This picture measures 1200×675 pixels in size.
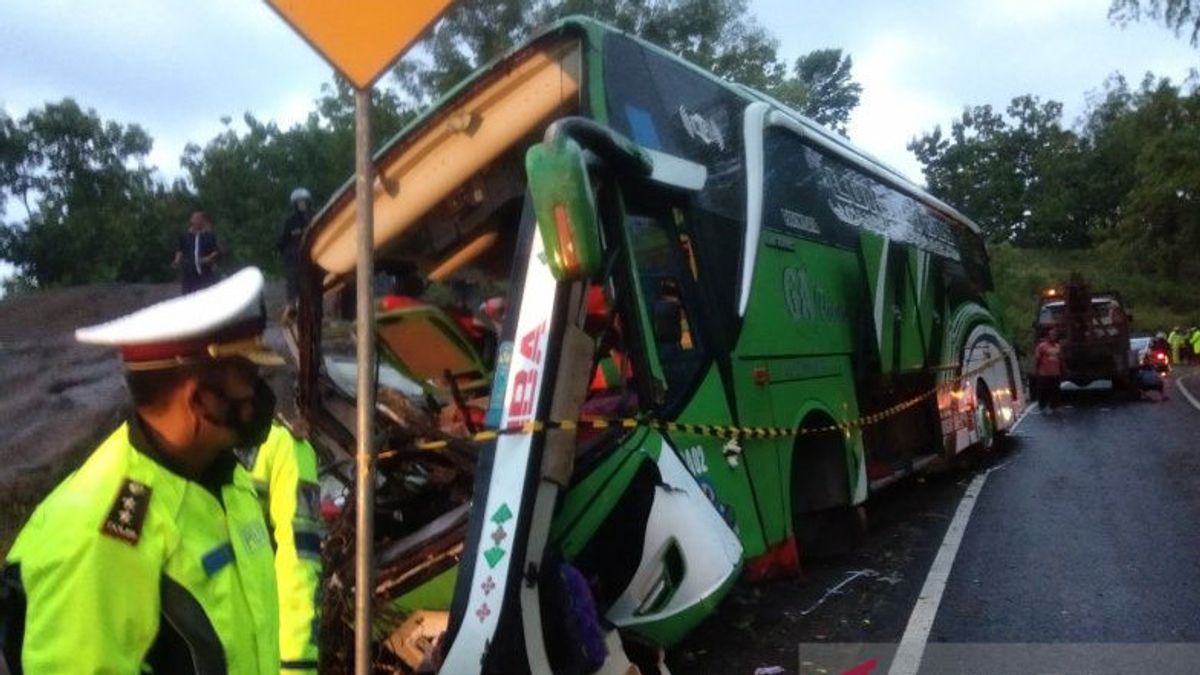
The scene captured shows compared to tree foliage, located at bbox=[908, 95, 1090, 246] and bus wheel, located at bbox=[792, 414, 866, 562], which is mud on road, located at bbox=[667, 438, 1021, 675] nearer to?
bus wheel, located at bbox=[792, 414, 866, 562]

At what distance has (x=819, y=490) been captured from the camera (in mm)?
7977

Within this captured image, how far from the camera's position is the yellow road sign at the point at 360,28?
9.61 ft

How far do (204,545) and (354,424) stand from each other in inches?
162

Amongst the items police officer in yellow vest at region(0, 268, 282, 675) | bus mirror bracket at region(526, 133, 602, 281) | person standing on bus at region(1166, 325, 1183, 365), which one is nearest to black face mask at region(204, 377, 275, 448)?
police officer in yellow vest at region(0, 268, 282, 675)

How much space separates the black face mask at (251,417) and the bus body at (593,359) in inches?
75.3

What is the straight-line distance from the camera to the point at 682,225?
613 centimetres

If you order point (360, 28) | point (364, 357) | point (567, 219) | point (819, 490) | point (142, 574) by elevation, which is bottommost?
point (819, 490)

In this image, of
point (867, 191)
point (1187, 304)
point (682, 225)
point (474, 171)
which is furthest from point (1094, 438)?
point (1187, 304)

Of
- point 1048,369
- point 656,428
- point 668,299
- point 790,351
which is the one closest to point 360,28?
point 656,428

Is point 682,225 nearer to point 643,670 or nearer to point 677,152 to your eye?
point 677,152

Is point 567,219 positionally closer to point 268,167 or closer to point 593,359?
point 593,359

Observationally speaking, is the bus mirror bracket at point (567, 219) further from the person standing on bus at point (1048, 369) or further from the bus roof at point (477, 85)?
the person standing on bus at point (1048, 369)

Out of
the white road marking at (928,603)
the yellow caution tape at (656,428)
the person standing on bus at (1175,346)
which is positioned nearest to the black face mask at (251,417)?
the yellow caution tape at (656,428)

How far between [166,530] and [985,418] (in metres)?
12.4
